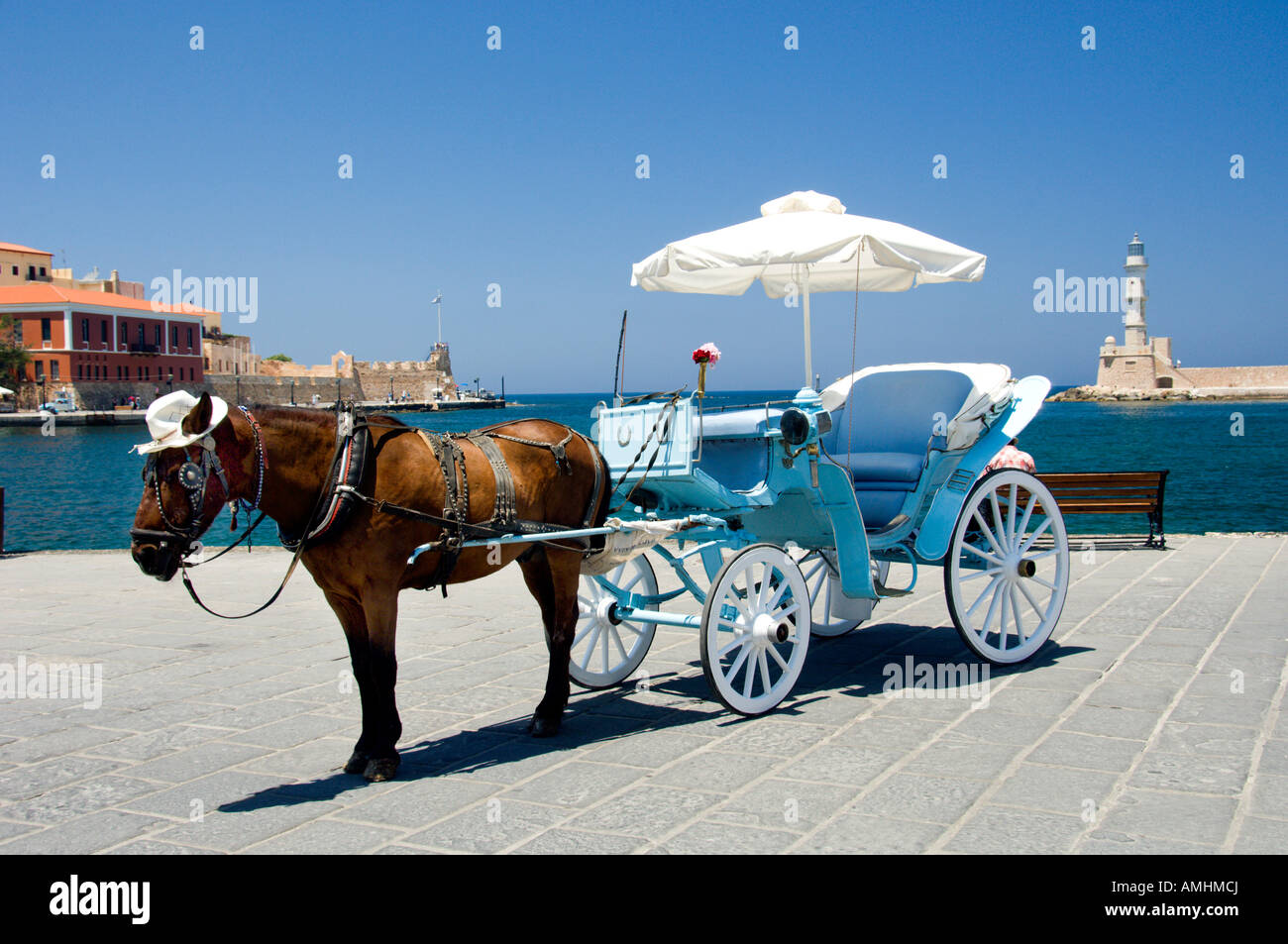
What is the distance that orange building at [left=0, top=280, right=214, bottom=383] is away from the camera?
72000 mm

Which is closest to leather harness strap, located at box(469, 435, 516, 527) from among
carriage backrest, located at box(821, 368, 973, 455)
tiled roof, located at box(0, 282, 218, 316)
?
carriage backrest, located at box(821, 368, 973, 455)

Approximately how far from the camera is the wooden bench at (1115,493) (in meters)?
12.0

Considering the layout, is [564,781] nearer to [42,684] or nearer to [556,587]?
[556,587]

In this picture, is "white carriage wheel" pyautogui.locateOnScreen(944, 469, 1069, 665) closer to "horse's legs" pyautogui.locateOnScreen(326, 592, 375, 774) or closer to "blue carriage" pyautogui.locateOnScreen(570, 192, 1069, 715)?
"blue carriage" pyautogui.locateOnScreen(570, 192, 1069, 715)

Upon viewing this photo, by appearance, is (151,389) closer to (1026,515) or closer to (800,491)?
(800,491)

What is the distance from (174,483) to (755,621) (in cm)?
272

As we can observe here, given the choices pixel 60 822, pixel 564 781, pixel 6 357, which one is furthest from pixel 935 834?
pixel 6 357

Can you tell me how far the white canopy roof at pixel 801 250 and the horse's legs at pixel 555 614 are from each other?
6.43 ft

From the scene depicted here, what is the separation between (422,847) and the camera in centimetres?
357

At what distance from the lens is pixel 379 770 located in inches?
170

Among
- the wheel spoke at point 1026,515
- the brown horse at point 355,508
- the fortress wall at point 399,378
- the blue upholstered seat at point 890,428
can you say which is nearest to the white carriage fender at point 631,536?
the brown horse at point 355,508

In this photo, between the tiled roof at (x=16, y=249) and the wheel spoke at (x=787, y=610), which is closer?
the wheel spoke at (x=787, y=610)

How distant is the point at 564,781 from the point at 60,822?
1.85m

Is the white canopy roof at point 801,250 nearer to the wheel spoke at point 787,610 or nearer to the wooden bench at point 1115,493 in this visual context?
the wheel spoke at point 787,610
